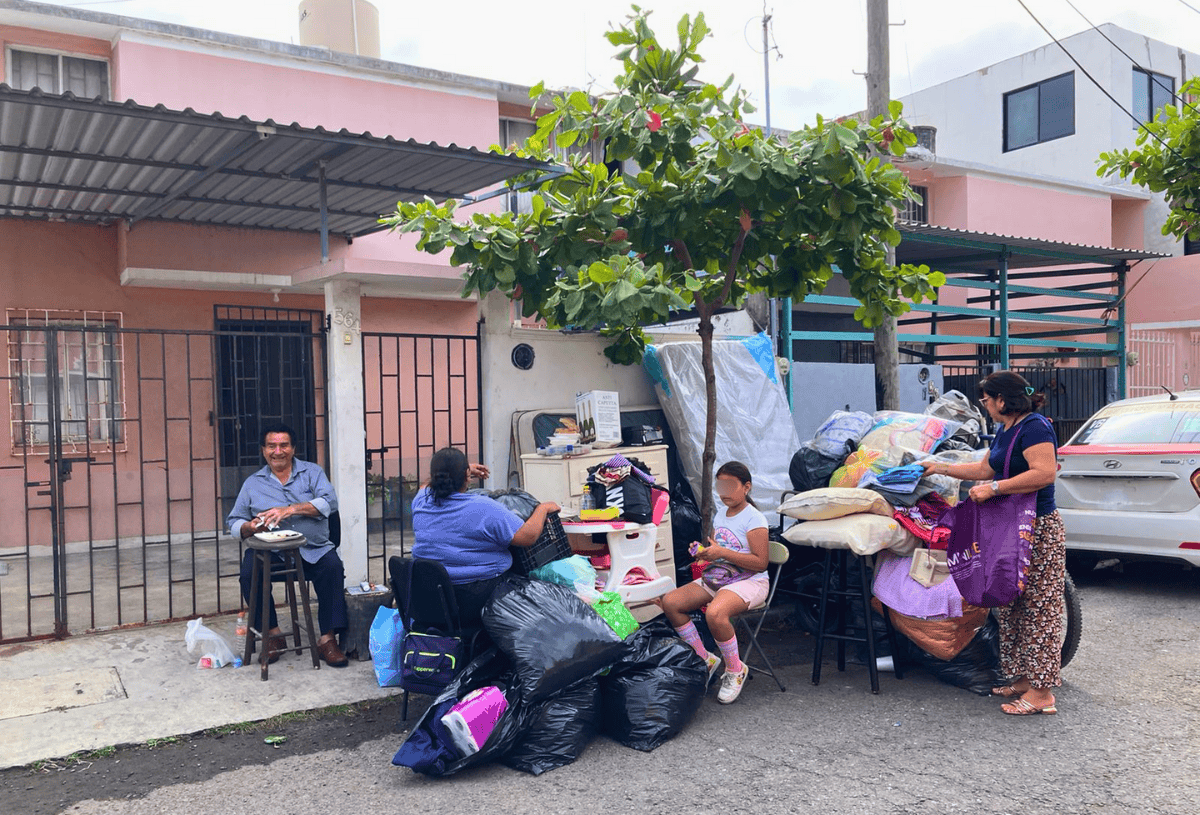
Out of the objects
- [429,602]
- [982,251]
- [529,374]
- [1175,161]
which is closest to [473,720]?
[429,602]

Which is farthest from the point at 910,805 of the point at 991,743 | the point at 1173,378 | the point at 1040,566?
the point at 1173,378

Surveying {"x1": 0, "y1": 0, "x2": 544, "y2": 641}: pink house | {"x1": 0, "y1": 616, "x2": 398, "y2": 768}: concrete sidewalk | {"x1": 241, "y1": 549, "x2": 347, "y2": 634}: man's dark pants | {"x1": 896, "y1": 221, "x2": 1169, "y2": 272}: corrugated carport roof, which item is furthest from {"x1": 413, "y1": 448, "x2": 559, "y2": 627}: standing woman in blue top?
{"x1": 896, "y1": 221, "x2": 1169, "y2": 272}: corrugated carport roof

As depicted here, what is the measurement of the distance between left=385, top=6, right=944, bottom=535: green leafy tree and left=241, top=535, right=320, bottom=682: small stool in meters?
1.98

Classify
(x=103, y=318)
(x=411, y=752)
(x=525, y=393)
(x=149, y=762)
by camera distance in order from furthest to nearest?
(x=103, y=318), (x=525, y=393), (x=149, y=762), (x=411, y=752)

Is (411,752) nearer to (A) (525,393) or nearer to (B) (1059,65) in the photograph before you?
(A) (525,393)

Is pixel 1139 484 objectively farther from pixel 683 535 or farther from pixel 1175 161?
pixel 1175 161

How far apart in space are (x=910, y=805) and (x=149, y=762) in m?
3.38

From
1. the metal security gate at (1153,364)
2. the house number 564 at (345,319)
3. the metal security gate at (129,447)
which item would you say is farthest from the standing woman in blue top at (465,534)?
the metal security gate at (1153,364)

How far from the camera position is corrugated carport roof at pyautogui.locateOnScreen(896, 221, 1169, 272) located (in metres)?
10.0

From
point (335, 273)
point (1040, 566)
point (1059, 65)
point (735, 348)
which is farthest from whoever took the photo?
point (1059, 65)

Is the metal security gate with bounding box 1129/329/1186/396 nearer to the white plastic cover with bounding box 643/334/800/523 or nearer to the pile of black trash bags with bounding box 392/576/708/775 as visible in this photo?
the white plastic cover with bounding box 643/334/800/523

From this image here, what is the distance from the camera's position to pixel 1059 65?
1980cm

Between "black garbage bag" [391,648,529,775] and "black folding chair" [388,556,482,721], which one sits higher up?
"black folding chair" [388,556,482,721]

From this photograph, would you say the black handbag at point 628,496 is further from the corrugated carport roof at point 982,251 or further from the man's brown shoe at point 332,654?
the corrugated carport roof at point 982,251
